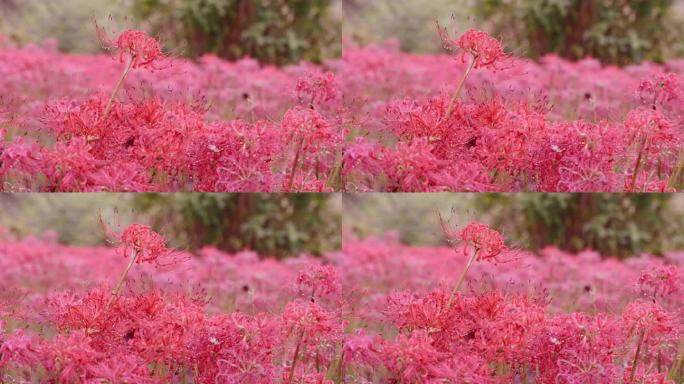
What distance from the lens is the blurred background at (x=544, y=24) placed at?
3.58 m

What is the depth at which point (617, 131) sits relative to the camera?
3.55 m

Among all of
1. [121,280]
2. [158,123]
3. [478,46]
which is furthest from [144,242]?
[478,46]

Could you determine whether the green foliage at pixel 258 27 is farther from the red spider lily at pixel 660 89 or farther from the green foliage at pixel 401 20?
the red spider lily at pixel 660 89

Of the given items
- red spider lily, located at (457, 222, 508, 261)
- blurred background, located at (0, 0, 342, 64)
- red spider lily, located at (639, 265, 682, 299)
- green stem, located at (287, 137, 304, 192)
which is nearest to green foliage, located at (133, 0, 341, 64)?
blurred background, located at (0, 0, 342, 64)

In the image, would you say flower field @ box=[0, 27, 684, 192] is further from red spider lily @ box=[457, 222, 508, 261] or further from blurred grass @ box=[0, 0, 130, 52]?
red spider lily @ box=[457, 222, 508, 261]

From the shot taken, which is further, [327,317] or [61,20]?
[61,20]

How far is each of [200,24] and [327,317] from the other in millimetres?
1239

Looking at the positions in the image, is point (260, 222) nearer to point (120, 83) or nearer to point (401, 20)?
point (120, 83)

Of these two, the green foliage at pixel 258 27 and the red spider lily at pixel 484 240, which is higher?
the green foliage at pixel 258 27

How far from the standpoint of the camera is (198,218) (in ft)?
11.6

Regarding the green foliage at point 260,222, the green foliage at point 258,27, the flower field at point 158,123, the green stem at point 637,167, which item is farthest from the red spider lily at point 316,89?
the green stem at point 637,167

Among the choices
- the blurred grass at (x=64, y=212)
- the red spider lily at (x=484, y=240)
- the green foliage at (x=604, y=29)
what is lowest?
the blurred grass at (x=64, y=212)

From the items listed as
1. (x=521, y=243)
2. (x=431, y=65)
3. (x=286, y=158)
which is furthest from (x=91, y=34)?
(x=521, y=243)

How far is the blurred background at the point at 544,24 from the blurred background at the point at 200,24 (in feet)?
0.48
